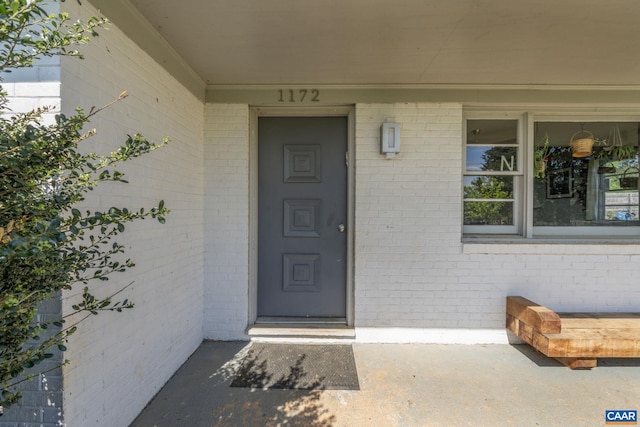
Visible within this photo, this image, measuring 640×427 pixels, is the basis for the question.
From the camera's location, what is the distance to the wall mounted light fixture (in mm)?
2818

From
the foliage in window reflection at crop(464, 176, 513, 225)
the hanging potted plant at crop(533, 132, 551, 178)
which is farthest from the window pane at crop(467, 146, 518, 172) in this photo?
the hanging potted plant at crop(533, 132, 551, 178)

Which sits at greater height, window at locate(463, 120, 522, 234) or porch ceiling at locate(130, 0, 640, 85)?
porch ceiling at locate(130, 0, 640, 85)

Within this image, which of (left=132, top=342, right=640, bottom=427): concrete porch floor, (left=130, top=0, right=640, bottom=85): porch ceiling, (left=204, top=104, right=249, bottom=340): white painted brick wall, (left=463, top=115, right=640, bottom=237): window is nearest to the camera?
(left=130, top=0, right=640, bottom=85): porch ceiling

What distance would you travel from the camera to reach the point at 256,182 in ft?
10.0

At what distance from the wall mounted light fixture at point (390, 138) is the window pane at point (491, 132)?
33.1 inches

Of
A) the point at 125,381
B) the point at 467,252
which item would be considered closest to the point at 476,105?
the point at 467,252

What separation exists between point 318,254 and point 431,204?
121 centimetres

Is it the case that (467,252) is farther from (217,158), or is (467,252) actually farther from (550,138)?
(217,158)

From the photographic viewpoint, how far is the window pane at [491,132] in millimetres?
3080

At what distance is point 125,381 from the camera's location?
186 cm

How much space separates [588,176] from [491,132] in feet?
3.88

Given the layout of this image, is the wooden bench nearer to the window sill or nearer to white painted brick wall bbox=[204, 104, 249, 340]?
the window sill

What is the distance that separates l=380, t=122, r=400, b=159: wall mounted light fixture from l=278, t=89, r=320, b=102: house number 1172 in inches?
27.9

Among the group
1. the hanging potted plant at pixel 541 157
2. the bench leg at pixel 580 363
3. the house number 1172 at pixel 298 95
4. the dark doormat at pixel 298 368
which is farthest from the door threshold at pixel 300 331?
the hanging potted plant at pixel 541 157
